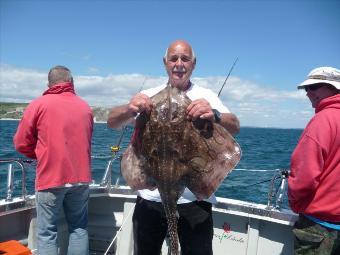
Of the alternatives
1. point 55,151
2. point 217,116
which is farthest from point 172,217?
point 55,151

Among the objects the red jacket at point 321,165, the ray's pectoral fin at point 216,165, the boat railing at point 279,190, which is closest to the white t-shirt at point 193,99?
the ray's pectoral fin at point 216,165

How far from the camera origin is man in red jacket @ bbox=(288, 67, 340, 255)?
11.6 feet

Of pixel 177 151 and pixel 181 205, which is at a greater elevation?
pixel 177 151

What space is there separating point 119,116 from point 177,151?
2.43 ft

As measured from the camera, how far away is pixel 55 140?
185 inches

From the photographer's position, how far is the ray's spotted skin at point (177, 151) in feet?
10.7

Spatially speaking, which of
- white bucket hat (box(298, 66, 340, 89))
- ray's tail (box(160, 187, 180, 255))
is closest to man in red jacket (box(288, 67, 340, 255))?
white bucket hat (box(298, 66, 340, 89))

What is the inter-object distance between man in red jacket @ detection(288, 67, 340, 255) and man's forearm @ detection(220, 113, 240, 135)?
72 centimetres

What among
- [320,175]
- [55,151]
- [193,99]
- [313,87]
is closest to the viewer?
[320,175]

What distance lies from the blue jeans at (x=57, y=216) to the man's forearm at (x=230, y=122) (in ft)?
8.13

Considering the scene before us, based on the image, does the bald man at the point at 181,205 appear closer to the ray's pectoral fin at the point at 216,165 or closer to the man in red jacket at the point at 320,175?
the ray's pectoral fin at the point at 216,165

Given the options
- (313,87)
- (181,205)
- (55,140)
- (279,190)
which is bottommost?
(279,190)

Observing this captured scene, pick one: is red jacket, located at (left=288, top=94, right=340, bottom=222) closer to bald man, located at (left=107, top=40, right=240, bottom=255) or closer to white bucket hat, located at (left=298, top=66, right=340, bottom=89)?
white bucket hat, located at (left=298, top=66, right=340, bottom=89)

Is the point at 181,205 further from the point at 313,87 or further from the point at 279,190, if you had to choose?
the point at 279,190
